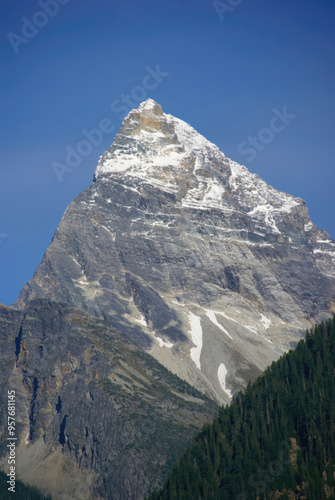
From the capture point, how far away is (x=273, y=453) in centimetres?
17600

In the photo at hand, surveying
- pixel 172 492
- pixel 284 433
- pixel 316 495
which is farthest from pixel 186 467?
pixel 316 495

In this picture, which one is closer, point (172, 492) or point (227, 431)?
point (172, 492)

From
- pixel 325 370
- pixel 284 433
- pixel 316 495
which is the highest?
pixel 325 370

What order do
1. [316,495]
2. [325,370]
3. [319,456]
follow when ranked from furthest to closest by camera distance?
[325,370] → [319,456] → [316,495]

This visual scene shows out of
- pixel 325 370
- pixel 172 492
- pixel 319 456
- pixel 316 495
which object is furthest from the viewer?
pixel 325 370

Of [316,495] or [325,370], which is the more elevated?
[325,370]

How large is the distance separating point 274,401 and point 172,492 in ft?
115

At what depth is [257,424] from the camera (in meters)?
191

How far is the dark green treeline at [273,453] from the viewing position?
16312cm

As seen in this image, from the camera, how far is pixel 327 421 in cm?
17800

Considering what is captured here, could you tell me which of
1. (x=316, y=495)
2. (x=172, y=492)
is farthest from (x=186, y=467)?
(x=316, y=495)

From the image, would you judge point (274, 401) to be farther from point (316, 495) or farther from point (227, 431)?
point (316, 495)

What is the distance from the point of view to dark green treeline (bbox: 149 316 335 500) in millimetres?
163125

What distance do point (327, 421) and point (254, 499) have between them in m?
26.3
